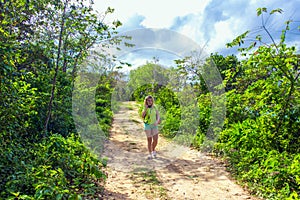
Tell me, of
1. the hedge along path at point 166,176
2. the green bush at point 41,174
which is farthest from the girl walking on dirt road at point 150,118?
the green bush at point 41,174

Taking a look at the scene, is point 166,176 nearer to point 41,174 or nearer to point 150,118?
point 150,118

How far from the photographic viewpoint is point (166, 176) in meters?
5.39

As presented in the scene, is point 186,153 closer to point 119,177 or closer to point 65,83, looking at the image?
point 119,177

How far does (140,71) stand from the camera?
20.5 metres

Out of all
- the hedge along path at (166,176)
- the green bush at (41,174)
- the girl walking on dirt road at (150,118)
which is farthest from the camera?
the girl walking on dirt road at (150,118)

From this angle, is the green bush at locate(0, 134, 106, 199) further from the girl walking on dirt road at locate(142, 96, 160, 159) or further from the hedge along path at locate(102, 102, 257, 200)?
the girl walking on dirt road at locate(142, 96, 160, 159)

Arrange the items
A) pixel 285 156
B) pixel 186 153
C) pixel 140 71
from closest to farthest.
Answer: pixel 285 156 → pixel 186 153 → pixel 140 71

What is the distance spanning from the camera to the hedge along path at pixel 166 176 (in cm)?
450

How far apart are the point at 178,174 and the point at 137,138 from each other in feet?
14.0

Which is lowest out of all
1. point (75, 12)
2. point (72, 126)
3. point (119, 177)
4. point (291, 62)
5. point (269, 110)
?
point (119, 177)

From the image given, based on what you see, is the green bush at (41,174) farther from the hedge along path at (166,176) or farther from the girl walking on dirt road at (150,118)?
the girl walking on dirt road at (150,118)

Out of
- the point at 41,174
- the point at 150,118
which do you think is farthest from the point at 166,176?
the point at 41,174

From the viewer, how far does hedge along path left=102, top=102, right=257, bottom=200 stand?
4.50 m

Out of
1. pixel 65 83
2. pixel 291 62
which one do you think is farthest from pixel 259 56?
pixel 65 83
